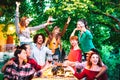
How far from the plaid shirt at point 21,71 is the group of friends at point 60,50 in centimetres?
17

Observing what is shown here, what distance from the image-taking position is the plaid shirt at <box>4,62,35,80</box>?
5.45m

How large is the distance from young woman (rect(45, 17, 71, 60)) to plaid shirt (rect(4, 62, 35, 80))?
27.1 inches

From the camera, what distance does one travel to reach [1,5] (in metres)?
6.57

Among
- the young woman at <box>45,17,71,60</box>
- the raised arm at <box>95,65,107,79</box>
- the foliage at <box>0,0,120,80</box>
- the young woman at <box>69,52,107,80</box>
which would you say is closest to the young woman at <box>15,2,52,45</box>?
the foliage at <box>0,0,120,80</box>

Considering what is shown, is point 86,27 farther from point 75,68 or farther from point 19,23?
point 19,23

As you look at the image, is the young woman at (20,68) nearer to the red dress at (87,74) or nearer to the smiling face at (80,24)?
the red dress at (87,74)

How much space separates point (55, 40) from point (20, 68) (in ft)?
3.16

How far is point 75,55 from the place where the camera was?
240 inches

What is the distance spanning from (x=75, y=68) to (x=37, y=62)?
64 cm

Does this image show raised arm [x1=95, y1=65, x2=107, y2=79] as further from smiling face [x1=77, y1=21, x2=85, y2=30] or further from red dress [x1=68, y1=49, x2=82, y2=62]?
smiling face [x1=77, y1=21, x2=85, y2=30]

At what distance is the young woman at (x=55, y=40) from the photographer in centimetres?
617

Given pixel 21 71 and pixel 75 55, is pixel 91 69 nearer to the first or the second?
pixel 75 55

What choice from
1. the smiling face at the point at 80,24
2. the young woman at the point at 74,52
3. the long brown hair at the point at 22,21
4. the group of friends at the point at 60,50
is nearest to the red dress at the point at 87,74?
the group of friends at the point at 60,50

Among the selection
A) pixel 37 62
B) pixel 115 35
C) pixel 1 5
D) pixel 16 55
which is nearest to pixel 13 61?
pixel 16 55
